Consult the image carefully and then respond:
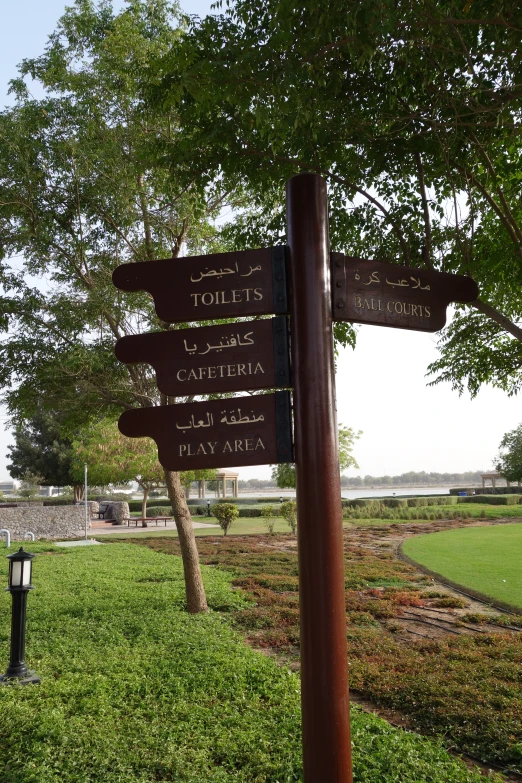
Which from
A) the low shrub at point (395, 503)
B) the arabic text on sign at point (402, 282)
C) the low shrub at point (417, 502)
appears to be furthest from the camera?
the low shrub at point (417, 502)

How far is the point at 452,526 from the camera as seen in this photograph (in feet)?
81.1

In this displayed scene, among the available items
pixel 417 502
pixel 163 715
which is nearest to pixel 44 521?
pixel 163 715

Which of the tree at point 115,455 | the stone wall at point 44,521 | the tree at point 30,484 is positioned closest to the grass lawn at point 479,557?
the tree at point 115,455

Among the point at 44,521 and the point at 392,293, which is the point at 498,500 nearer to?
the point at 44,521

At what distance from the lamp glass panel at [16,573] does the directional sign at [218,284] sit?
4.60 metres

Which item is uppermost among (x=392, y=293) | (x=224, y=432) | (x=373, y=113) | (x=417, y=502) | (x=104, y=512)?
(x=373, y=113)

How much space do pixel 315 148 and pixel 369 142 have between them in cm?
51

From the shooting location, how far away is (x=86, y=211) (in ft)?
29.4

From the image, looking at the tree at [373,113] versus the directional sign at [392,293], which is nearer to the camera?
the directional sign at [392,293]

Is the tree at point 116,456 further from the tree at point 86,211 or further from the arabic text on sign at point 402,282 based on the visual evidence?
the arabic text on sign at point 402,282

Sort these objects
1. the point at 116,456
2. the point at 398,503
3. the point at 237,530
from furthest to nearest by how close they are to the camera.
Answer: the point at 398,503 → the point at 116,456 → the point at 237,530

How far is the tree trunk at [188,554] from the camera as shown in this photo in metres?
8.89

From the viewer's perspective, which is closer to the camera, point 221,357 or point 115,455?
point 221,357

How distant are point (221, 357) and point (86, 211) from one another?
24.1 feet
